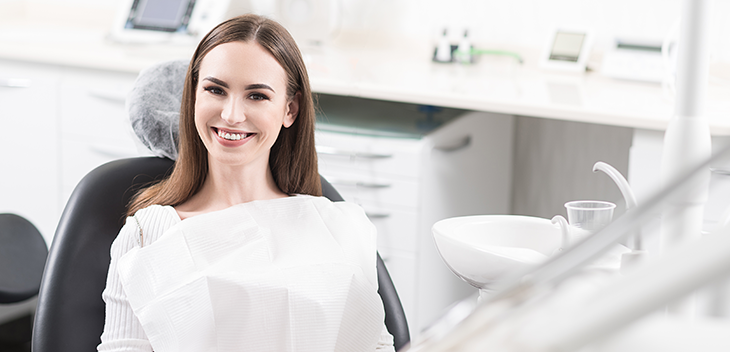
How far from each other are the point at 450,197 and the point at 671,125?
1398mm

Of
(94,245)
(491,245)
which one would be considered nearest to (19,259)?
(94,245)

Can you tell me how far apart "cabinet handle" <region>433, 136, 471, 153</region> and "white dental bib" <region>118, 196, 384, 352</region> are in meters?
A: 0.95

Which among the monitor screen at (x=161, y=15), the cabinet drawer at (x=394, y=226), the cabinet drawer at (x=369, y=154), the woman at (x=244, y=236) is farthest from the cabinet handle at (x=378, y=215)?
the monitor screen at (x=161, y=15)

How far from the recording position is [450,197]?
214 centimetres

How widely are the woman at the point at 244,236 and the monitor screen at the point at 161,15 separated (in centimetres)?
173

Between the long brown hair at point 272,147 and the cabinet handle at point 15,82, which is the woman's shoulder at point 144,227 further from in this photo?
the cabinet handle at point 15,82

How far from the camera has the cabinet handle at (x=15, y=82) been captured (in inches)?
104

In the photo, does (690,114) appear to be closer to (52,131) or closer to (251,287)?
(251,287)

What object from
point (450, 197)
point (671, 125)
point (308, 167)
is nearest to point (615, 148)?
Answer: point (450, 197)

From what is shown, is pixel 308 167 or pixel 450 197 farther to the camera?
pixel 450 197

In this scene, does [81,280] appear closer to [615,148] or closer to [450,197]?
[450,197]

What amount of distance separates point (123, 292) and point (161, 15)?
2.00m

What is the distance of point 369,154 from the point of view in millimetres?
2029

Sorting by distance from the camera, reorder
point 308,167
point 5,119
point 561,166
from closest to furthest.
Result: point 308,167, point 561,166, point 5,119
